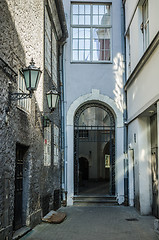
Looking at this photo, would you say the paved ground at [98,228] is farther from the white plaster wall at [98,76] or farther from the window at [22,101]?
the white plaster wall at [98,76]

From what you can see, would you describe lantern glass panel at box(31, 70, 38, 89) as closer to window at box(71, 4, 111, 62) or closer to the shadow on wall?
the shadow on wall

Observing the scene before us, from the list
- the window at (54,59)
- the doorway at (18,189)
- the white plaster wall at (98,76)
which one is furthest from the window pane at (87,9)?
the doorway at (18,189)

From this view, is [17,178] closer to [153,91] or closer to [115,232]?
[115,232]

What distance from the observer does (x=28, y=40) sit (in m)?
9.06

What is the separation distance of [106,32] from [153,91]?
688 cm

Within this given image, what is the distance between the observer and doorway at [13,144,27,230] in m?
8.13

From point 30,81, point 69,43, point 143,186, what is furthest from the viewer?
point 69,43

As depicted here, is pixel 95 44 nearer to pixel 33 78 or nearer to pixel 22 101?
pixel 22 101

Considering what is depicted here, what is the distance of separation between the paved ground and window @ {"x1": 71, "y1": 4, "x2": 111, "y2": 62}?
6944 millimetres

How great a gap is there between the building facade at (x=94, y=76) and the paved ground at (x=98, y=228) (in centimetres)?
276

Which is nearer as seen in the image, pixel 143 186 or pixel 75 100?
pixel 143 186

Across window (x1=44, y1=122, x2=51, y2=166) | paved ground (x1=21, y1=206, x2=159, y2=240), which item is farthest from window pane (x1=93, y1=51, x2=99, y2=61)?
paved ground (x1=21, y1=206, x2=159, y2=240)

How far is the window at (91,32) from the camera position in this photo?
50.8ft

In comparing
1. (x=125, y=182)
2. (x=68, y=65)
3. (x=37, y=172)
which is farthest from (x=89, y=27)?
(x=37, y=172)
